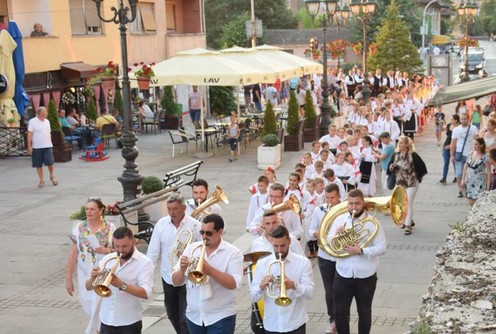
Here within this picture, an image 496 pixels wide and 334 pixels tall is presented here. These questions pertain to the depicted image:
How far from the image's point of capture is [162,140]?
29234 mm

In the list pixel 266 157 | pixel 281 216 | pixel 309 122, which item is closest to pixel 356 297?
pixel 281 216

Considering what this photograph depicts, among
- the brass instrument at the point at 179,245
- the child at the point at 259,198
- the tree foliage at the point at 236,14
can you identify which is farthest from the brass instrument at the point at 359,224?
the tree foliage at the point at 236,14

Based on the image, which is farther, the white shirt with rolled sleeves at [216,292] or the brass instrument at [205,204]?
the brass instrument at [205,204]

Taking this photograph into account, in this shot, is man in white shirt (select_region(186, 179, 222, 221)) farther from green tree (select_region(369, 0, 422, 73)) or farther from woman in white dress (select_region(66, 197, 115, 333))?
green tree (select_region(369, 0, 422, 73))

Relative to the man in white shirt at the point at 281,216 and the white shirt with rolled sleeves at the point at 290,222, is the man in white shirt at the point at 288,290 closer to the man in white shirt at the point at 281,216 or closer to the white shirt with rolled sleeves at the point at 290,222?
the man in white shirt at the point at 281,216

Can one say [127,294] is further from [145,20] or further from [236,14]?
[236,14]

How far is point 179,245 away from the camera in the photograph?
8562 mm

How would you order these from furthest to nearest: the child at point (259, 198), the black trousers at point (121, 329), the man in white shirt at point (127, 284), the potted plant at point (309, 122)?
the potted plant at point (309, 122), the child at point (259, 198), the black trousers at point (121, 329), the man in white shirt at point (127, 284)

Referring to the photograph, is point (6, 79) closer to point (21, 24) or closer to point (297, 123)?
point (21, 24)

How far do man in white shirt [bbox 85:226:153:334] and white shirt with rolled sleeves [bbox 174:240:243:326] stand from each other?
459 millimetres

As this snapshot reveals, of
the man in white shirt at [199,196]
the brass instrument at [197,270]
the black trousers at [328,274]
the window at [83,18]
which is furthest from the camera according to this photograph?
the window at [83,18]

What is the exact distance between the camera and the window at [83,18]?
31.9 meters

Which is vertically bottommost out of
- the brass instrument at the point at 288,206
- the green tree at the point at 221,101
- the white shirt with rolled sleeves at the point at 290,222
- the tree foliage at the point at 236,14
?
the green tree at the point at 221,101

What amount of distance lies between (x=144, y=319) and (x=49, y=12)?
2170cm
